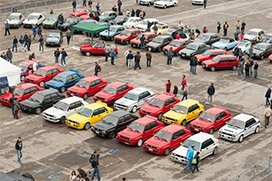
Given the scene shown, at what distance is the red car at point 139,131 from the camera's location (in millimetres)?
35406

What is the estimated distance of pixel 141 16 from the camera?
6544 cm

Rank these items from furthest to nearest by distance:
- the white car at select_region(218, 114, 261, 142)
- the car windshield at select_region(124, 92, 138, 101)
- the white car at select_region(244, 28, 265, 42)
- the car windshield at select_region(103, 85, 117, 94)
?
the white car at select_region(244, 28, 265, 42) < the car windshield at select_region(103, 85, 117, 94) < the car windshield at select_region(124, 92, 138, 101) < the white car at select_region(218, 114, 261, 142)

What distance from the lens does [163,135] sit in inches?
1380

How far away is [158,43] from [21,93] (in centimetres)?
1713

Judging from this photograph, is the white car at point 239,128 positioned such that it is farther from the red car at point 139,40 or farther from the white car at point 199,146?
the red car at point 139,40

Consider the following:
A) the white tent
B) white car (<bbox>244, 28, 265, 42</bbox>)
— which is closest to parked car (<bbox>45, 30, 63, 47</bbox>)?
the white tent

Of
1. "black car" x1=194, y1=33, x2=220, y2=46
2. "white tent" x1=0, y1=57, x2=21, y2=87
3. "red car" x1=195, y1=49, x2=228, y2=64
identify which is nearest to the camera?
"white tent" x1=0, y1=57, x2=21, y2=87

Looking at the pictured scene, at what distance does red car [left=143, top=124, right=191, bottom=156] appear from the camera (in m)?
34.3

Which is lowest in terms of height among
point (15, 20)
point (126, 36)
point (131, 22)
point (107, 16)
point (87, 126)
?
point (87, 126)

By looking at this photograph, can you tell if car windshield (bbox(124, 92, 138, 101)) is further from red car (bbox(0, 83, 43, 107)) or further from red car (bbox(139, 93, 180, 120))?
red car (bbox(0, 83, 43, 107))

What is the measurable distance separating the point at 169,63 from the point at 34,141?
1840 centimetres

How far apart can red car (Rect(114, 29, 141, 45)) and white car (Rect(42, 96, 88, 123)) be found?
56.3 ft

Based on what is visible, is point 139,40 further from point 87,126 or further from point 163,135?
point 163,135

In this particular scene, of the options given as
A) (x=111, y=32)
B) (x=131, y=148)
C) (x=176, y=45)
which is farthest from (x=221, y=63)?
(x=131, y=148)
